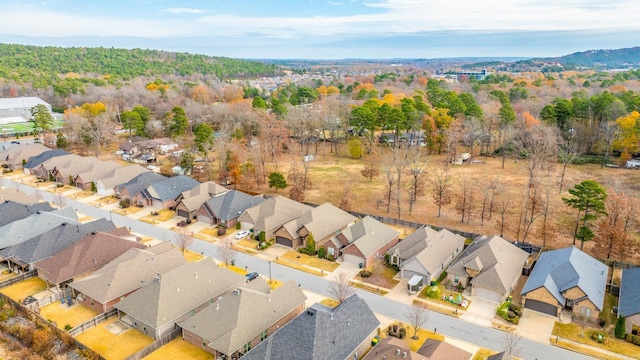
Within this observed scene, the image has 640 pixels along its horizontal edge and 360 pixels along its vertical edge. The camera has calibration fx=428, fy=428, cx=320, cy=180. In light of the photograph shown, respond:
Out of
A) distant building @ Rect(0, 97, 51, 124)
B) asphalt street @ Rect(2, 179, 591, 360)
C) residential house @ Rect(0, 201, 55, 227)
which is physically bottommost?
asphalt street @ Rect(2, 179, 591, 360)

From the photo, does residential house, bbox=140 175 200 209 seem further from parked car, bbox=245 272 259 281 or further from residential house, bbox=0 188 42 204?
parked car, bbox=245 272 259 281

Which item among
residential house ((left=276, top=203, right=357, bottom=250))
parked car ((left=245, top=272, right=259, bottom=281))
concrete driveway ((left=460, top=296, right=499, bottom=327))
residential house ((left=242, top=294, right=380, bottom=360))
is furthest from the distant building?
concrete driveway ((left=460, top=296, right=499, bottom=327))

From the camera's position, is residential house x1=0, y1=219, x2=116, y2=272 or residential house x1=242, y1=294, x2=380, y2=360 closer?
residential house x1=242, y1=294, x2=380, y2=360

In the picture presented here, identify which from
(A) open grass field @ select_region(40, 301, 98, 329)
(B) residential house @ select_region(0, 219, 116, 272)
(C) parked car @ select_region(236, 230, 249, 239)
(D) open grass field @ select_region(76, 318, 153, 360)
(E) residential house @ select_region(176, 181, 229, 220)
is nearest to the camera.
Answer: (D) open grass field @ select_region(76, 318, 153, 360)

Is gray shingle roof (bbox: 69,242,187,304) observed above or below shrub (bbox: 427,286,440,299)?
above

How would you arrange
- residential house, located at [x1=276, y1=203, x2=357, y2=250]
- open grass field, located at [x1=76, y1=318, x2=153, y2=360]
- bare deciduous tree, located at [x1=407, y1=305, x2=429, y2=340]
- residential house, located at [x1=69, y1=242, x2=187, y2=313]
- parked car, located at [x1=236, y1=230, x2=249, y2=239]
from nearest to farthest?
open grass field, located at [x1=76, y1=318, x2=153, y2=360], bare deciduous tree, located at [x1=407, y1=305, x2=429, y2=340], residential house, located at [x1=69, y1=242, x2=187, y2=313], residential house, located at [x1=276, y1=203, x2=357, y2=250], parked car, located at [x1=236, y1=230, x2=249, y2=239]

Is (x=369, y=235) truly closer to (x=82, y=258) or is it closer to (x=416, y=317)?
(x=416, y=317)

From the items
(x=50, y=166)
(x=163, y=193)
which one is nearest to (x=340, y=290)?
(x=163, y=193)

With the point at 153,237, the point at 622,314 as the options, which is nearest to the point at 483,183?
the point at 622,314
